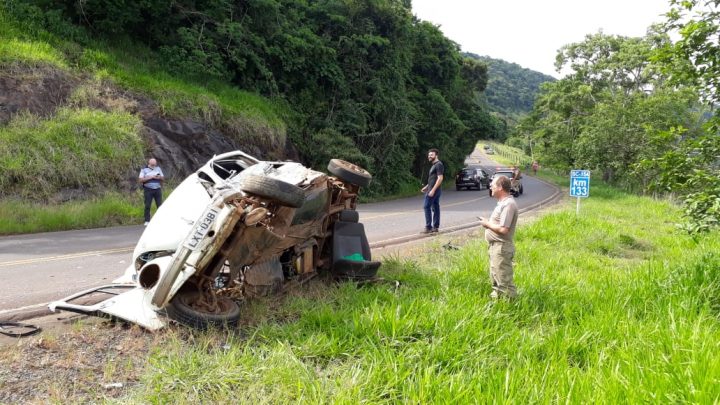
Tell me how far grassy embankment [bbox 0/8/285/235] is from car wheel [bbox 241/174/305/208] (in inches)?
350

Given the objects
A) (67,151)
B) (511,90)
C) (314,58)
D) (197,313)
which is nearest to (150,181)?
(67,151)

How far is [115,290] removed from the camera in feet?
18.3

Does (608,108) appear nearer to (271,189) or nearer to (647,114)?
(647,114)

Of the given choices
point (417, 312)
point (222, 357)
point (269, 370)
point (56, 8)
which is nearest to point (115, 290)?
point (222, 357)

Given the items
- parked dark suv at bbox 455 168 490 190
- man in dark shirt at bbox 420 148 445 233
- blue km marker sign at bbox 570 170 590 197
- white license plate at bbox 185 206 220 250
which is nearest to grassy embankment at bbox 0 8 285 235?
man in dark shirt at bbox 420 148 445 233

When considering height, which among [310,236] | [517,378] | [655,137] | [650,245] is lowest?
[650,245]

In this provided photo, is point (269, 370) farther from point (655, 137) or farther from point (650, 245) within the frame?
point (650, 245)

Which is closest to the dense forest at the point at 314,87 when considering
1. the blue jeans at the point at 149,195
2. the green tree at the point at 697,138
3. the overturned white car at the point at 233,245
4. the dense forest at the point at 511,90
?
the green tree at the point at 697,138

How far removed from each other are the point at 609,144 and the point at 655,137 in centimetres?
2547

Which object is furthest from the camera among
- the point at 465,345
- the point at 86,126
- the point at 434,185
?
the point at 86,126

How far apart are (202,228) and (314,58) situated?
19.6 meters

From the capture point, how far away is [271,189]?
14.0 feet

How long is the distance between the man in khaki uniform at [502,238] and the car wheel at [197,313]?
2653 millimetres

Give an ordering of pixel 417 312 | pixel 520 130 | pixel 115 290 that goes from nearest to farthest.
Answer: pixel 417 312, pixel 115 290, pixel 520 130
